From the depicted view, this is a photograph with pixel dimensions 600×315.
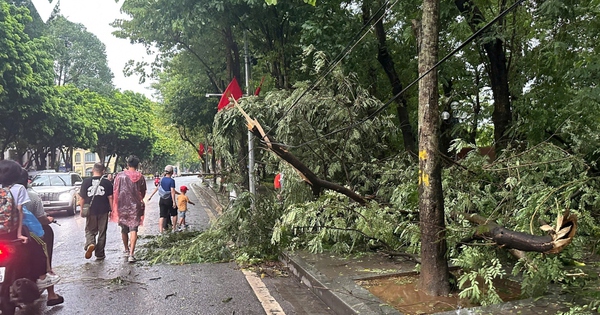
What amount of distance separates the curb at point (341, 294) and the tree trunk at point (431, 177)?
2.42 feet

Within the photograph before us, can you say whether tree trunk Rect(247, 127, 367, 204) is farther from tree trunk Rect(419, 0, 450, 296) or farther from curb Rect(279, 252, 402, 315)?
tree trunk Rect(419, 0, 450, 296)

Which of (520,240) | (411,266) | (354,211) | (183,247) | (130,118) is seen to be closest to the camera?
(520,240)

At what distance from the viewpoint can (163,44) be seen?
18844 mm

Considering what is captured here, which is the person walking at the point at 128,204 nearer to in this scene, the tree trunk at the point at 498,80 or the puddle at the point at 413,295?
the puddle at the point at 413,295

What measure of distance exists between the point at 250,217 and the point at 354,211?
2.27 meters

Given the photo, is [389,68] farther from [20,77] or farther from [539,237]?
[20,77]

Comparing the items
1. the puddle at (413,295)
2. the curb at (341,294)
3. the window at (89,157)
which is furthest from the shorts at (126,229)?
the window at (89,157)

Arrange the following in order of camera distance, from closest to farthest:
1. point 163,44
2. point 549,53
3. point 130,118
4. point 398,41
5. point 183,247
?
point 183,247, point 549,53, point 398,41, point 163,44, point 130,118

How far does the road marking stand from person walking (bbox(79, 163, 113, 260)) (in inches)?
112

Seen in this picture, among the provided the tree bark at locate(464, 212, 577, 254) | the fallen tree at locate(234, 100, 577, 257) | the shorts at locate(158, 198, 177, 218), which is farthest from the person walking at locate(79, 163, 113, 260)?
the tree bark at locate(464, 212, 577, 254)

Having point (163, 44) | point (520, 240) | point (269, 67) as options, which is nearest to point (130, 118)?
point (163, 44)

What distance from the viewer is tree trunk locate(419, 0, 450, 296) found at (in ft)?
16.1

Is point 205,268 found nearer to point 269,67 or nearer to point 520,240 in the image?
point 520,240

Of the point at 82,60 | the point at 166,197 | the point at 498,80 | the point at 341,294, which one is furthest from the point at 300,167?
the point at 82,60
